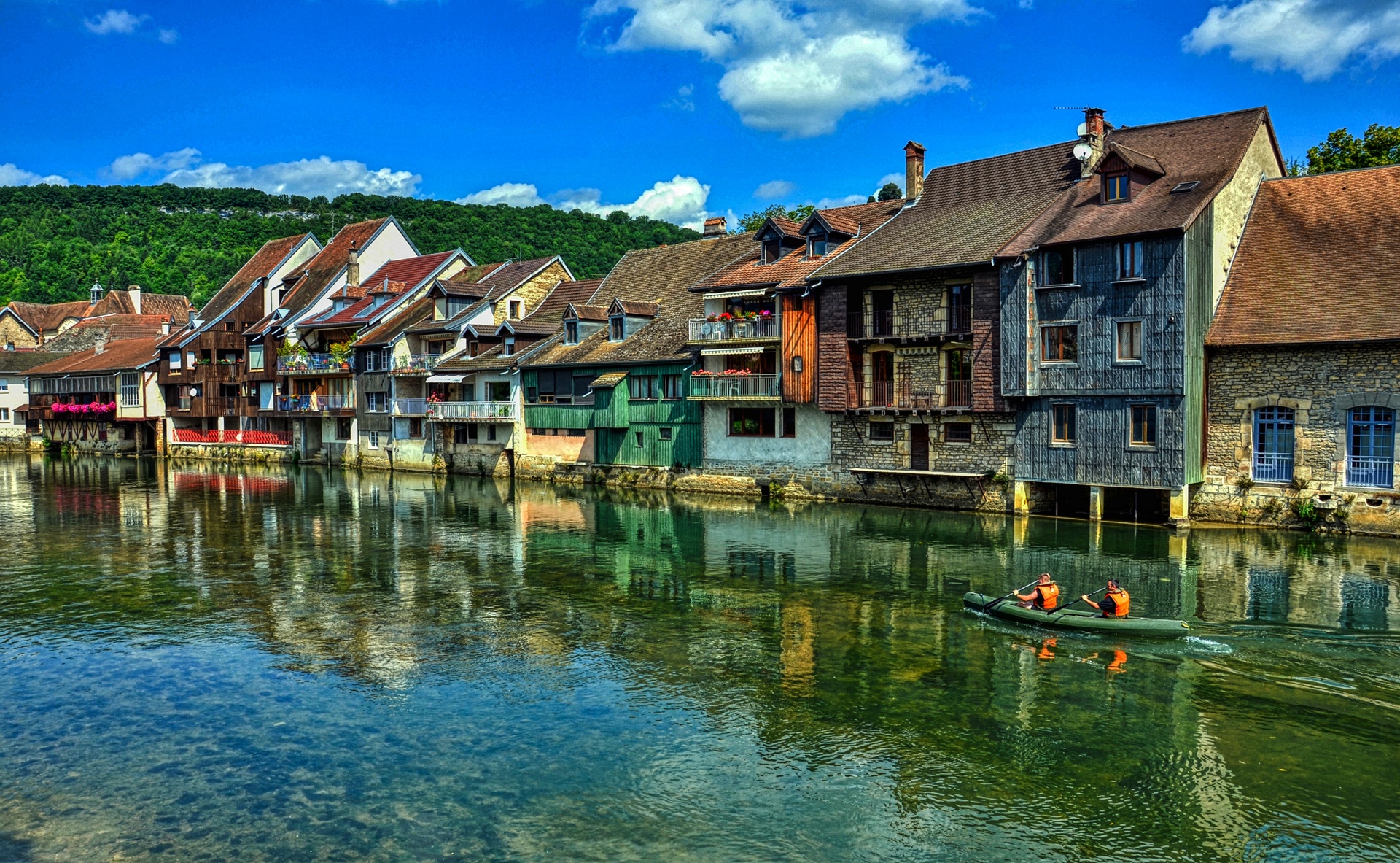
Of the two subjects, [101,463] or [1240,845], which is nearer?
[1240,845]

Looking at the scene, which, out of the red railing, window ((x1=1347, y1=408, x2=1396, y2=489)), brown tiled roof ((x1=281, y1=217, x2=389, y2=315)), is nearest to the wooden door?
window ((x1=1347, y1=408, x2=1396, y2=489))

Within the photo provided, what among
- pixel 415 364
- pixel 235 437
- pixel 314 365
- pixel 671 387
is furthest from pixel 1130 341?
pixel 235 437

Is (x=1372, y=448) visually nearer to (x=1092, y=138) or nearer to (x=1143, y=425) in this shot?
(x=1143, y=425)

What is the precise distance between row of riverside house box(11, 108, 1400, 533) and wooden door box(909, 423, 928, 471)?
72mm

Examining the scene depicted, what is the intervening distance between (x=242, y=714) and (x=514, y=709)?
4.66 metres

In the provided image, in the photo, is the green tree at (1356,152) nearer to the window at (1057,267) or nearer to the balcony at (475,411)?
the window at (1057,267)

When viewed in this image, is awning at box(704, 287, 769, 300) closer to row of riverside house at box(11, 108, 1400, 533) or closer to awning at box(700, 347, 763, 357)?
row of riverside house at box(11, 108, 1400, 533)

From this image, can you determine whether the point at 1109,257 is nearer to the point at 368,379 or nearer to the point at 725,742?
the point at 725,742

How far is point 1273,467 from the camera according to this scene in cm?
3553

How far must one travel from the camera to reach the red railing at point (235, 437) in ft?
A: 247

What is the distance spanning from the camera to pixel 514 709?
17953 mm

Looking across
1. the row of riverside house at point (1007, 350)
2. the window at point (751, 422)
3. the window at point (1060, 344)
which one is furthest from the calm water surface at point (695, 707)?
the window at point (751, 422)

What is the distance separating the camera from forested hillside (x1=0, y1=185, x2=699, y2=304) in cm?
10838

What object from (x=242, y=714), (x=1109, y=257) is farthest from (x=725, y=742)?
(x=1109, y=257)
